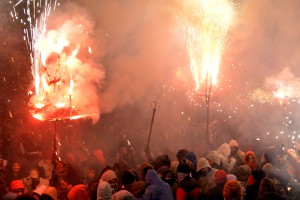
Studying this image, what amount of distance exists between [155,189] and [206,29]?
7.95 m

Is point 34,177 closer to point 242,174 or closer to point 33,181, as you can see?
point 33,181

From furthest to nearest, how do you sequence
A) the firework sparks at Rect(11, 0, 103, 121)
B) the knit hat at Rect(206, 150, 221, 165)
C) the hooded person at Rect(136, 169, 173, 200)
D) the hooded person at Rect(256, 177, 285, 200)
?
the firework sparks at Rect(11, 0, 103, 121), the knit hat at Rect(206, 150, 221, 165), the hooded person at Rect(136, 169, 173, 200), the hooded person at Rect(256, 177, 285, 200)

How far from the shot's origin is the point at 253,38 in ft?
51.8

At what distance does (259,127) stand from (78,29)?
6.79 metres

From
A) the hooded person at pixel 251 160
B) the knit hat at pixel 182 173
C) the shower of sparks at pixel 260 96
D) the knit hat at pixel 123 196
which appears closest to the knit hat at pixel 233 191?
the knit hat at pixel 182 173

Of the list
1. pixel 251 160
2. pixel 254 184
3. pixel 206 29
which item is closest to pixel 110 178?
pixel 254 184

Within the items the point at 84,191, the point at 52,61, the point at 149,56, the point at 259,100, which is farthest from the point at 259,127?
the point at 84,191

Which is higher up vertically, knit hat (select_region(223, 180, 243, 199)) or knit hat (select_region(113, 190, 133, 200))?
knit hat (select_region(223, 180, 243, 199))

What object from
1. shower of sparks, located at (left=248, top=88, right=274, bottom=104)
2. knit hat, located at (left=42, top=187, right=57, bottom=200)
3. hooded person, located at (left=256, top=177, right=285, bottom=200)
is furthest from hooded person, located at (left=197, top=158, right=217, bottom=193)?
shower of sparks, located at (left=248, top=88, right=274, bottom=104)

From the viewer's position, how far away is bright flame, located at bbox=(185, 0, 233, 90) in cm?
1209

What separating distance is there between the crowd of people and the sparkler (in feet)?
15.3

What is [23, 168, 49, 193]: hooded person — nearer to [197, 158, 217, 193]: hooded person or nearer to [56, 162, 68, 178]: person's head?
[56, 162, 68, 178]: person's head

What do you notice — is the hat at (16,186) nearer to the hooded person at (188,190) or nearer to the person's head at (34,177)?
the person's head at (34,177)

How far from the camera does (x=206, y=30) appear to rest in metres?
12.4
